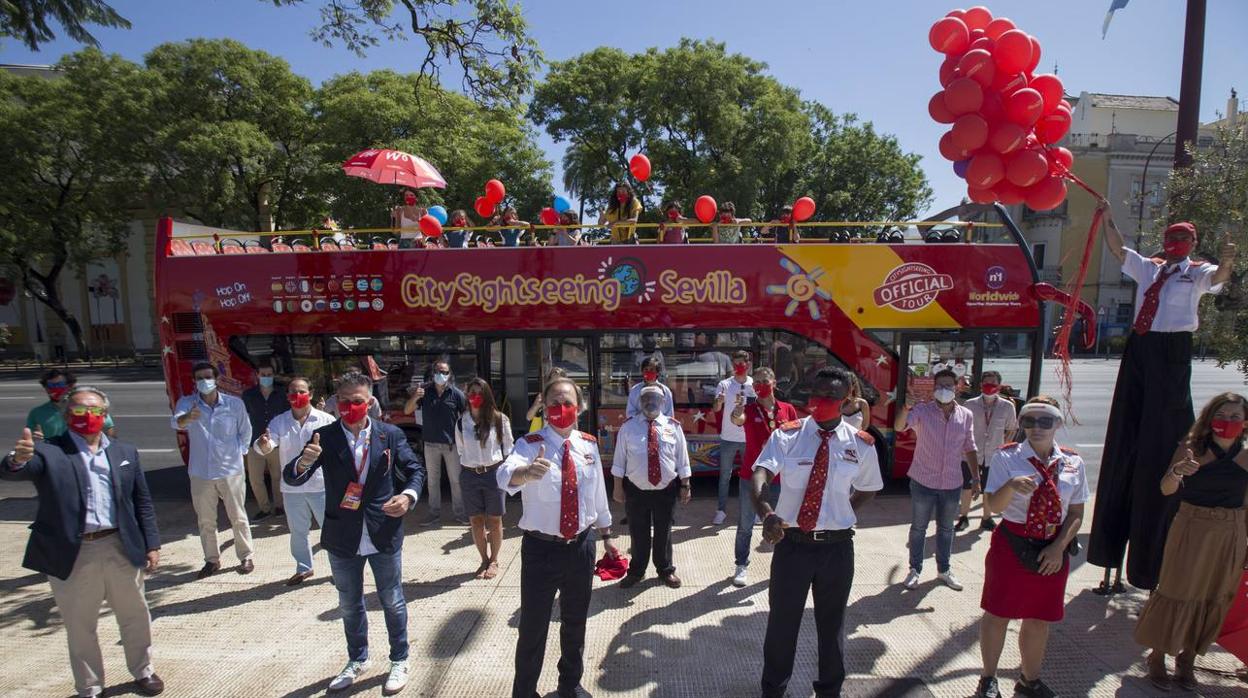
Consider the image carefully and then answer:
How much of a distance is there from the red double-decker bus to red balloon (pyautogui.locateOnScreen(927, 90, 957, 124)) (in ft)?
7.59

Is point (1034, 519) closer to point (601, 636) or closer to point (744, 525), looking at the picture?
point (744, 525)

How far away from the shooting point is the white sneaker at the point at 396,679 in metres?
3.61

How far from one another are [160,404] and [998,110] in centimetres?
1870

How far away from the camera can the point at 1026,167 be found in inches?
180

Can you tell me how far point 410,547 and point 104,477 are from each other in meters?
2.90

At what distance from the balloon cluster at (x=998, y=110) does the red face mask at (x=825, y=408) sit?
2.84 m

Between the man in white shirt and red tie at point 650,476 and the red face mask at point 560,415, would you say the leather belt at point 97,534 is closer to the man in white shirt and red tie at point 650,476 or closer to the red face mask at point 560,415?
the red face mask at point 560,415

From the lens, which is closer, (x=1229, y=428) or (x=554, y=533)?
(x=554, y=533)

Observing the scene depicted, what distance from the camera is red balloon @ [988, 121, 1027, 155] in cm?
449

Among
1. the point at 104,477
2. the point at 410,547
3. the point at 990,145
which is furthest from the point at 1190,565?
the point at 104,477

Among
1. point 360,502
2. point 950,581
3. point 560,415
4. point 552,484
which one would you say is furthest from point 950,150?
point 360,502

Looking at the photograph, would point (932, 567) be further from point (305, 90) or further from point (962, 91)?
point (305, 90)

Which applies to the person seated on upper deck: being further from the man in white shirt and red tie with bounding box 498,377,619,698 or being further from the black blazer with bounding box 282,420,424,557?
the black blazer with bounding box 282,420,424,557

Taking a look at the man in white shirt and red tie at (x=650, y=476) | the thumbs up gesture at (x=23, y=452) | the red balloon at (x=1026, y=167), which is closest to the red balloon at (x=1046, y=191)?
the red balloon at (x=1026, y=167)
